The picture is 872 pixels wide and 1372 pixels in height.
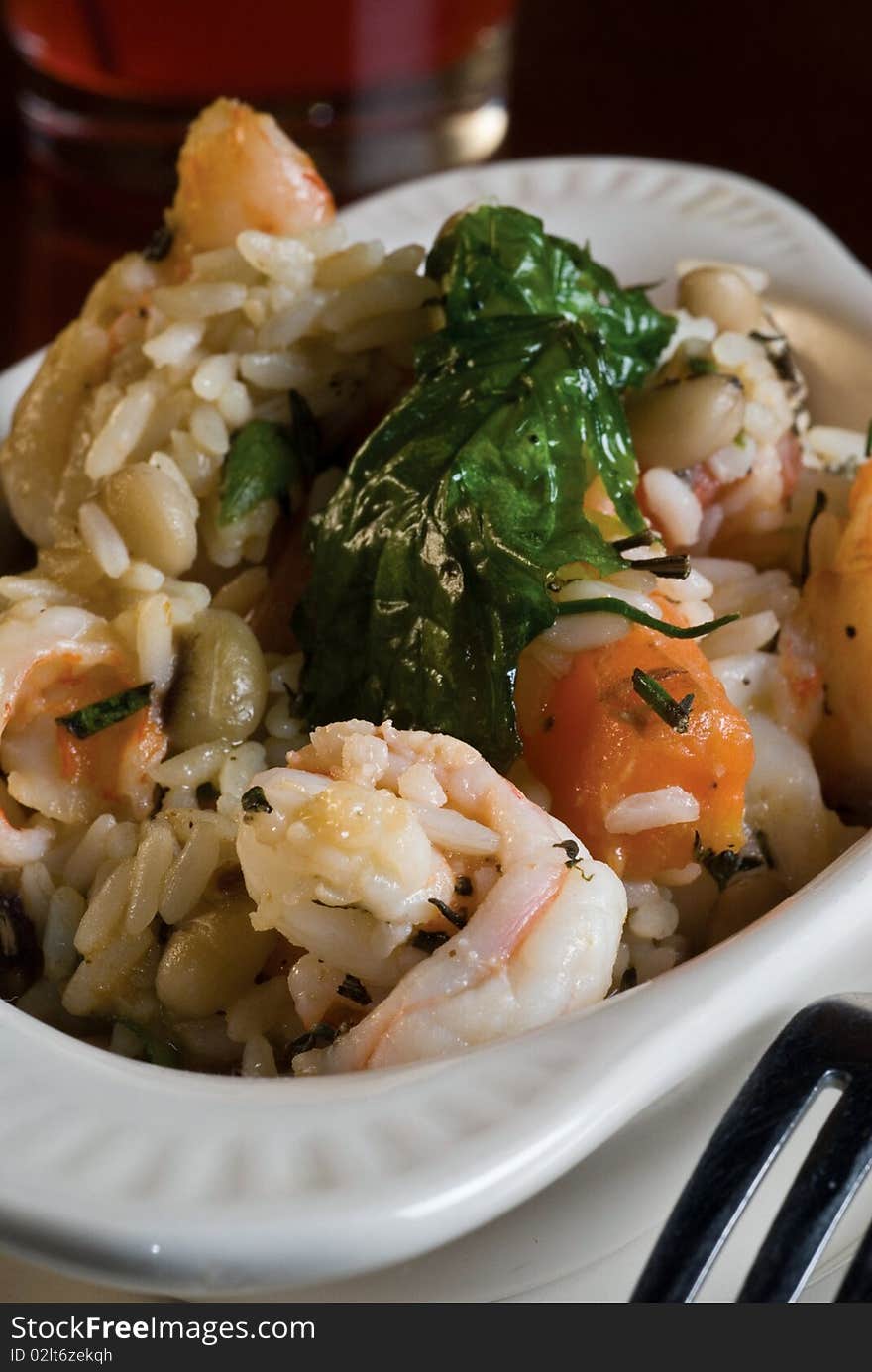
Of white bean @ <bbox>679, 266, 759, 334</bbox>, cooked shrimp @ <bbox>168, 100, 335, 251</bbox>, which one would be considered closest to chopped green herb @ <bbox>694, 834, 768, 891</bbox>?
white bean @ <bbox>679, 266, 759, 334</bbox>

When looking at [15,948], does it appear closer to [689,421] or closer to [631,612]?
[631,612]

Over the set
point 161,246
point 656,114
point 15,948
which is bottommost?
point 656,114

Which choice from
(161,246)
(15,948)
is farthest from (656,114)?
(15,948)

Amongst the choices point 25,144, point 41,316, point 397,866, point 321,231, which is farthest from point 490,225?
point 25,144

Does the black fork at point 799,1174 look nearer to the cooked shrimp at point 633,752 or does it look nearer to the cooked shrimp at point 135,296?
the cooked shrimp at point 633,752

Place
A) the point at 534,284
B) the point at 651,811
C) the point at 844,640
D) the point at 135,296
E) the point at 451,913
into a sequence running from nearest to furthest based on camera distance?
the point at 451,913 → the point at 651,811 → the point at 844,640 → the point at 534,284 → the point at 135,296

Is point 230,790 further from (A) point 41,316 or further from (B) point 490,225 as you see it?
(A) point 41,316
